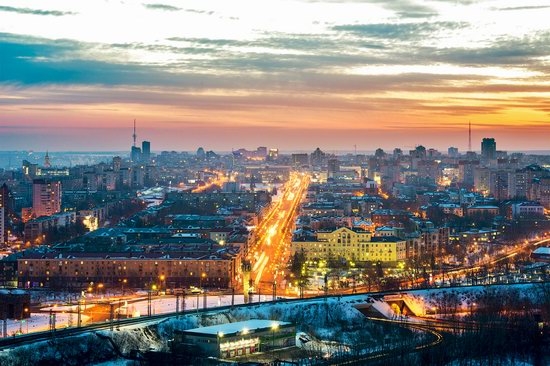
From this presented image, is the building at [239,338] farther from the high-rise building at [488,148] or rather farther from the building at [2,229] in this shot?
the high-rise building at [488,148]

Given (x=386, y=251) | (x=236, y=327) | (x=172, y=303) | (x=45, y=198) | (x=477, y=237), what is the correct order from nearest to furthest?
1. (x=236, y=327)
2. (x=172, y=303)
3. (x=386, y=251)
4. (x=477, y=237)
5. (x=45, y=198)

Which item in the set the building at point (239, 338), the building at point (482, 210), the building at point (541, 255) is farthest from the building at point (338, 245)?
the building at point (482, 210)

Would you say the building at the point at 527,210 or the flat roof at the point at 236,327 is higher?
the building at the point at 527,210

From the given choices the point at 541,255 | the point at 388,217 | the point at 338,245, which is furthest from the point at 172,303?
the point at 388,217

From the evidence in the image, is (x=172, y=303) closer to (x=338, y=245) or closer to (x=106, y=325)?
(x=106, y=325)

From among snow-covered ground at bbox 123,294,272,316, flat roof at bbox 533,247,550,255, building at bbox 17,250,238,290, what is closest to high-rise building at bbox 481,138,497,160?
flat roof at bbox 533,247,550,255

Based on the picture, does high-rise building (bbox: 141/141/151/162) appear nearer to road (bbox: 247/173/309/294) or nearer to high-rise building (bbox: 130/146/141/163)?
high-rise building (bbox: 130/146/141/163)
